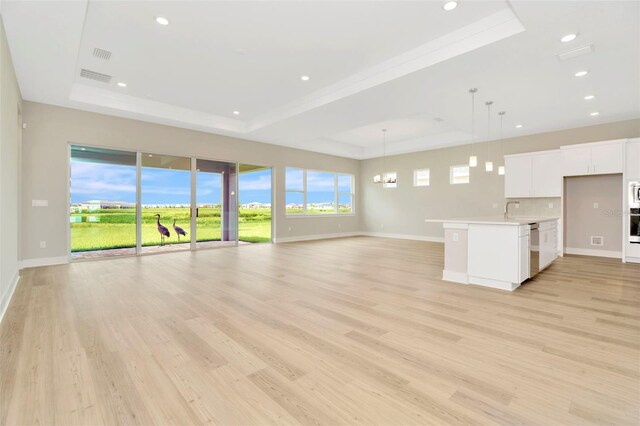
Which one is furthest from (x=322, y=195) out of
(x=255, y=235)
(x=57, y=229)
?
(x=57, y=229)

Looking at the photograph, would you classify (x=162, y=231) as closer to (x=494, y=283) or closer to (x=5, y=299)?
(x=5, y=299)

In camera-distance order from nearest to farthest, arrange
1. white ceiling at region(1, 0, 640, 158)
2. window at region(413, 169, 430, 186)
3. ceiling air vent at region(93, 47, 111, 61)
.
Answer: white ceiling at region(1, 0, 640, 158) < ceiling air vent at region(93, 47, 111, 61) < window at region(413, 169, 430, 186)

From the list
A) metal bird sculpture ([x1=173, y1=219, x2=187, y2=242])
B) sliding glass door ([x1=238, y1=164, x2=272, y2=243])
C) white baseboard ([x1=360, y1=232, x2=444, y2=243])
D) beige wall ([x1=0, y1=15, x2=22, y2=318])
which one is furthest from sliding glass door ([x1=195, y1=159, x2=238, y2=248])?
white baseboard ([x1=360, y1=232, x2=444, y2=243])

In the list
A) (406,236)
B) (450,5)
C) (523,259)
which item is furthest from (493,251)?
(406,236)

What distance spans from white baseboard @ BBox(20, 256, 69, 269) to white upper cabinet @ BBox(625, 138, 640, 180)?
10955 millimetres

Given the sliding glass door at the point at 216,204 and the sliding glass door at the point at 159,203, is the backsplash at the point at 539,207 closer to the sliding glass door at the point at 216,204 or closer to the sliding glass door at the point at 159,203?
the sliding glass door at the point at 159,203

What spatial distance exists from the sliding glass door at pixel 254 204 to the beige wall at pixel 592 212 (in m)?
7.57

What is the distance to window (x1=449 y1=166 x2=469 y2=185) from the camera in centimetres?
869

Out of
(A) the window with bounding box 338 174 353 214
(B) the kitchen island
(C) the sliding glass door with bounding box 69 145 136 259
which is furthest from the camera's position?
(A) the window with bounding box 338 174 353 214

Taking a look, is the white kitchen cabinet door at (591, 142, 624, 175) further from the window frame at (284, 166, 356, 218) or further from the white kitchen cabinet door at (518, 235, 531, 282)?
the window frame at (284, 166, 356, 218)

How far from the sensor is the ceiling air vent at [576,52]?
354 centimetres

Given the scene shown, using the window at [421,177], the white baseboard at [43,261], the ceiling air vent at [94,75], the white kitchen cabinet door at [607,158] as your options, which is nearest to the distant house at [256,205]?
the white baseboard at [43,261]

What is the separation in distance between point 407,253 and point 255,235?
4.29 metres

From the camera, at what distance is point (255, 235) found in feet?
28.1
